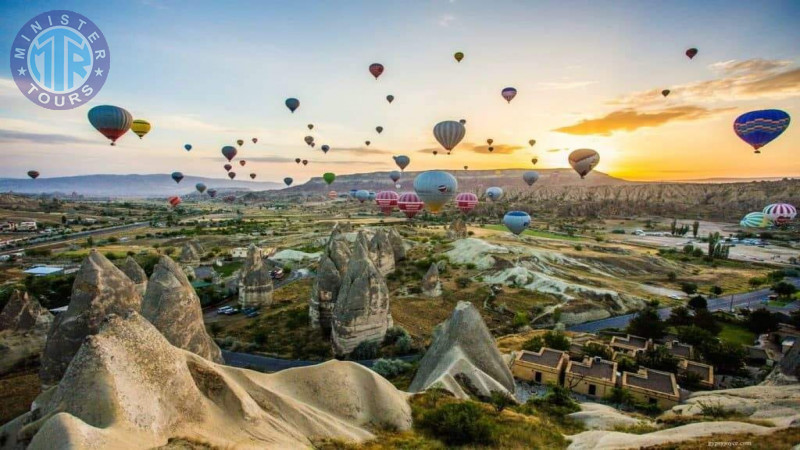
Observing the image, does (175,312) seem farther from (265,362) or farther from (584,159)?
(584,159)

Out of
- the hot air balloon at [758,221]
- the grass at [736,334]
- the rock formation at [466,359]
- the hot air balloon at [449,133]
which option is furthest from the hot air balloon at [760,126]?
the hot air balloon at [758,221]

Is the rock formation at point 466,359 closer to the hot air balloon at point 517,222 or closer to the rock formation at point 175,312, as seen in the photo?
the rock formation at point 175,312

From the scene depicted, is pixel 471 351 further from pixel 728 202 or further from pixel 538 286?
pixel 728 202

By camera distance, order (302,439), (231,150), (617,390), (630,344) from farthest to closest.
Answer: (231,150), (630,344), (617,390), (302,439)

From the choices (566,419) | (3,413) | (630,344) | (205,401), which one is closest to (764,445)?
(566,419)

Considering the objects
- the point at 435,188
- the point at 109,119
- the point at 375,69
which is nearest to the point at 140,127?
the point at 109,119

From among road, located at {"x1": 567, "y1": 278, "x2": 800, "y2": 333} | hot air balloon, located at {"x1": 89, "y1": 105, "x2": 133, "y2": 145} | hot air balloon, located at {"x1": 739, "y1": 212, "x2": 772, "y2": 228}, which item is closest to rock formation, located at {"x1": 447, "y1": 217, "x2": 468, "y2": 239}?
road, located at {"x1": 567, "y1": 278, "x2": 800, "y2": 333}
